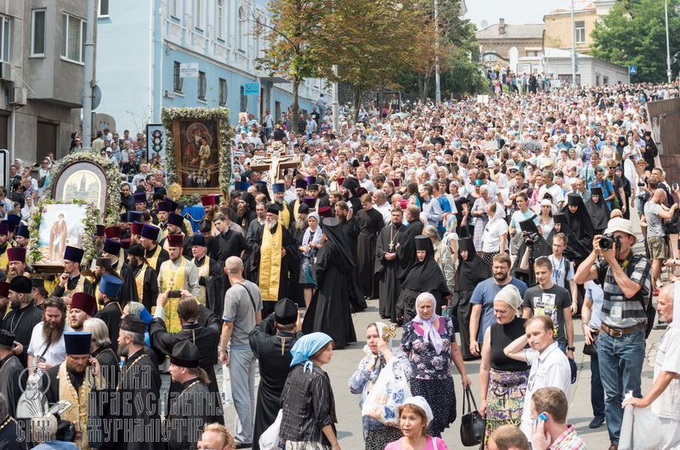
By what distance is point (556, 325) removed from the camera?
12023 mm

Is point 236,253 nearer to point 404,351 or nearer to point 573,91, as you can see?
point 404,351

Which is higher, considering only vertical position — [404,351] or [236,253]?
[236,253]

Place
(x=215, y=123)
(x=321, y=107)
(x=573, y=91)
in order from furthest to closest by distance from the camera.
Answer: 1. (x=573, y=91)
2. (x=321, y=107)
3. (x=215, y=123)

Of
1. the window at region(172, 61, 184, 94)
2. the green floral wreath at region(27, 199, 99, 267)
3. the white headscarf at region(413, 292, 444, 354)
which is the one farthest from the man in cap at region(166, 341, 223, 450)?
the window at region(172, 61, 184, 94)

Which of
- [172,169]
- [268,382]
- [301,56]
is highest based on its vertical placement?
[301,56]

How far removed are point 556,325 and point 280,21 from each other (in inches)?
1277

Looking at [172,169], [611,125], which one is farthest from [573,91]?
[172,169]

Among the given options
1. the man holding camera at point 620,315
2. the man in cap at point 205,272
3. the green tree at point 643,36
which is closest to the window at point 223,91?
the man in cap at point 205,272

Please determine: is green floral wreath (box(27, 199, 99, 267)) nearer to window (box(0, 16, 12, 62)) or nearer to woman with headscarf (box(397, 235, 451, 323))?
woman with headscarf (box(397, 235, 451, 323))

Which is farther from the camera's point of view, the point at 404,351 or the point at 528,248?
the point at 528,248

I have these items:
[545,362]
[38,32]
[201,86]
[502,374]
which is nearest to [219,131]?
[502,374]

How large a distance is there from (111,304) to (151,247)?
8.68ft

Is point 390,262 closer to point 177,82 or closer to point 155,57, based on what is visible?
point 155,57

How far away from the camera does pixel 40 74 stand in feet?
114
